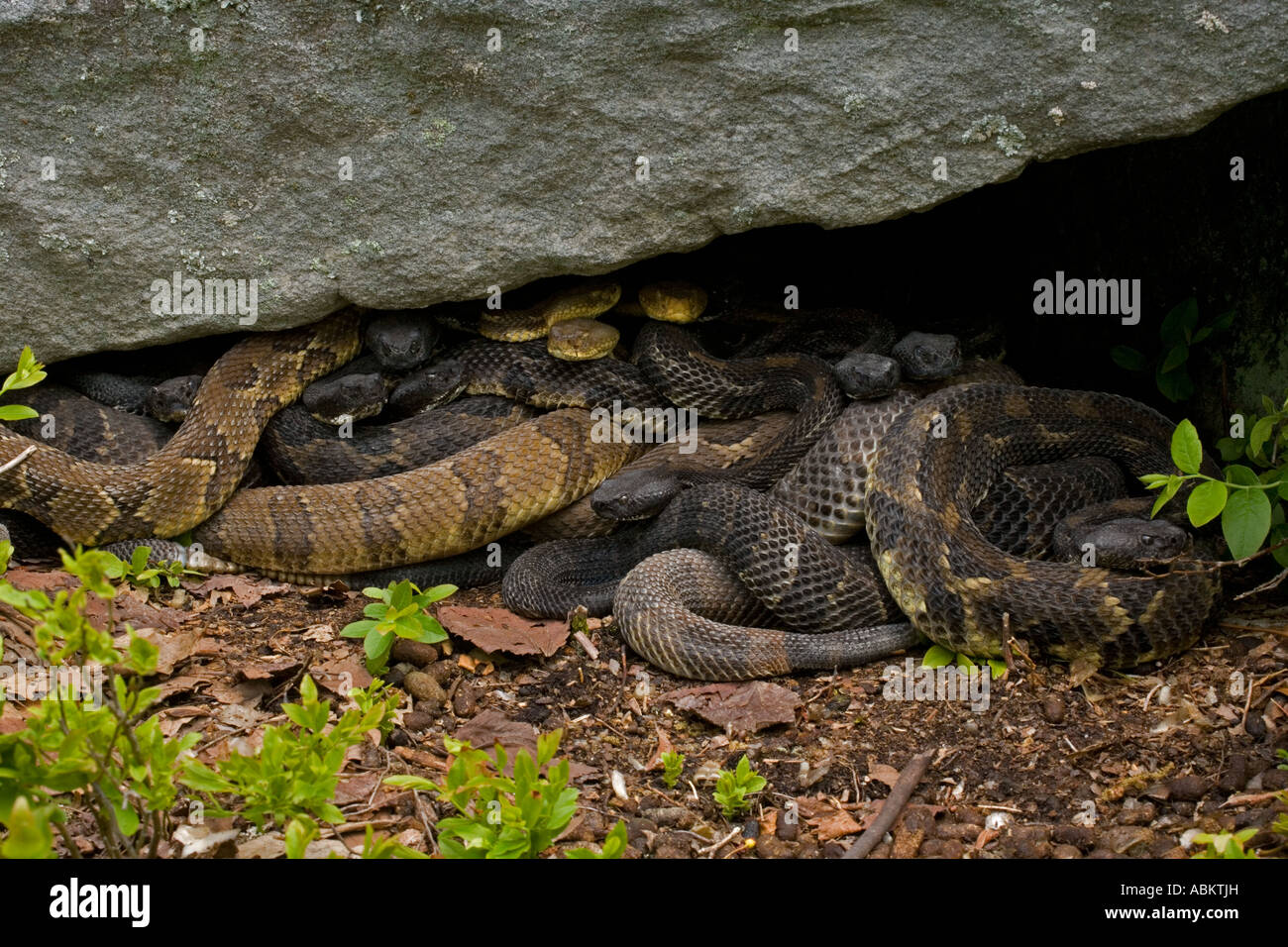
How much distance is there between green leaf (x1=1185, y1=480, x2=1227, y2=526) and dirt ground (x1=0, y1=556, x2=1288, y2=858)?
768 mm

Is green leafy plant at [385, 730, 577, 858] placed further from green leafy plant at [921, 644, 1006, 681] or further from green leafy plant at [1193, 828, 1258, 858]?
green leafy plant at [921, 644, 1006, 681]

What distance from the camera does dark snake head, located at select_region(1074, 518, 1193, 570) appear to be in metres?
4.78

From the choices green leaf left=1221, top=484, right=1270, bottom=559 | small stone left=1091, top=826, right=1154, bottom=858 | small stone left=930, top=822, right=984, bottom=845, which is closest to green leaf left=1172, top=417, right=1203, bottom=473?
green leaf left=1221, top=484, right=1270, bottom=559

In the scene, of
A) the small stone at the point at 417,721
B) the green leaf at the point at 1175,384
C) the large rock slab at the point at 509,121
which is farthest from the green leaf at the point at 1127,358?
the small stone at the point at 417,721

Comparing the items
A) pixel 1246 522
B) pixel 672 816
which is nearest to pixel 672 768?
pixel 672 816

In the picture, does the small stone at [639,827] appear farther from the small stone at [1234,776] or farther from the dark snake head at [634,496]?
the dark snake head at [634,496]

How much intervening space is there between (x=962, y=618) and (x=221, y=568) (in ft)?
11.5

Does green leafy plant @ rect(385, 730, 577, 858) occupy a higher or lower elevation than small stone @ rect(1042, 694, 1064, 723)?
higher

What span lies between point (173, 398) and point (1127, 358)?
490 centimetres

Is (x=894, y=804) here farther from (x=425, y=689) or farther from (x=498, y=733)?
(x=425, y=689)

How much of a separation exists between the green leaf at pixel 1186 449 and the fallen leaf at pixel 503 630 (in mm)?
2520

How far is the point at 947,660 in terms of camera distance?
479cm

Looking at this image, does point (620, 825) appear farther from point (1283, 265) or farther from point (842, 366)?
point (1283, 265)

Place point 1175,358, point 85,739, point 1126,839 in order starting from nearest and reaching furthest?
point 85,739 → point 1126,839 → point 1175,358
